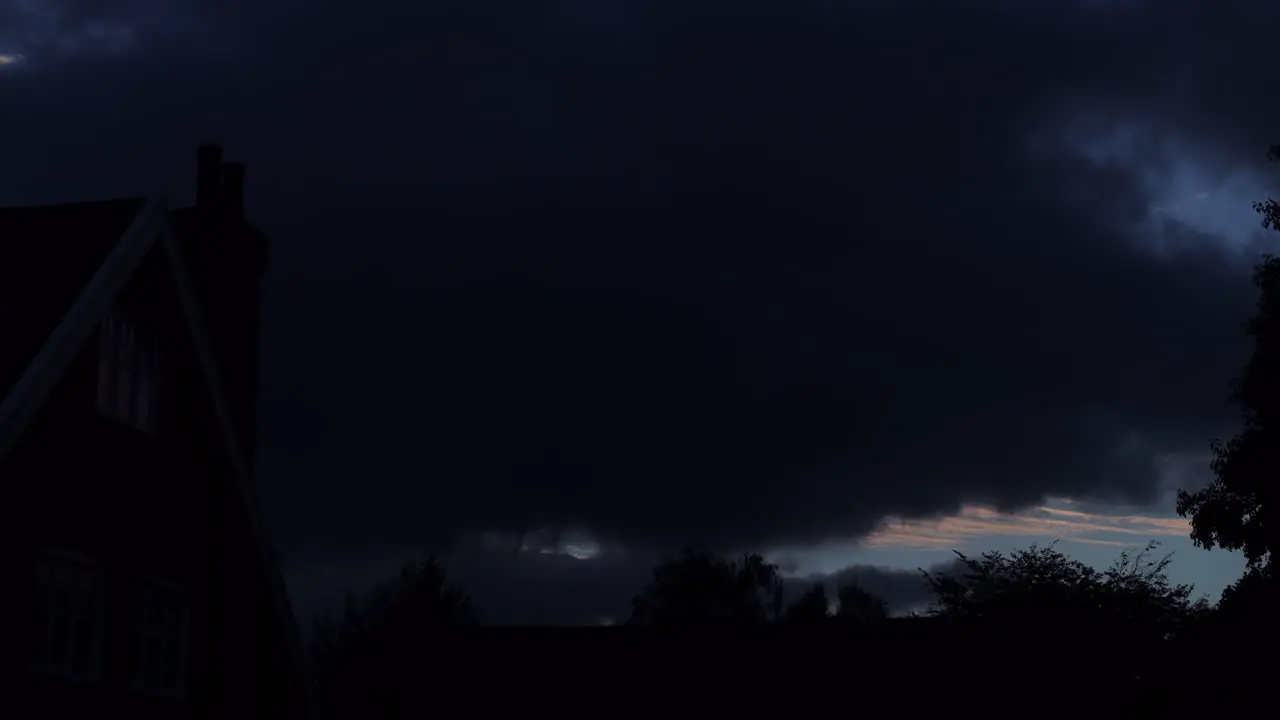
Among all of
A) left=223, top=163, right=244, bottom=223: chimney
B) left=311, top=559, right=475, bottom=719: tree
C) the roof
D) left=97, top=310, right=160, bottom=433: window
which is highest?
left=223, top=163, right=244, bottom=223: chimney

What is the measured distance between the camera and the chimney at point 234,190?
29.1m

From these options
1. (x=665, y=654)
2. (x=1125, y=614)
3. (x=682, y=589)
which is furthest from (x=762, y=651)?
(x=682, y=589)

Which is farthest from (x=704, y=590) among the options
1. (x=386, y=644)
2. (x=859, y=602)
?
(x=386, y=644)

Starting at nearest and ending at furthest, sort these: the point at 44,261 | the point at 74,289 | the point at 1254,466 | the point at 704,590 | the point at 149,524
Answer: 1. the point at 74,289
2. the point at 44,261
3. the point at 149,524
4. the point at 1254,466
5. the point at 704,590

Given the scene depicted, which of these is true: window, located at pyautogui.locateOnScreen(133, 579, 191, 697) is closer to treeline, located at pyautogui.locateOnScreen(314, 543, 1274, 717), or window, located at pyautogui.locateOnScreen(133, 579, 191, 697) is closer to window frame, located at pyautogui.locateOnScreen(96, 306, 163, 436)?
window frame, located at pyautogui.locateOnScreen(96, 306, 163, 436)

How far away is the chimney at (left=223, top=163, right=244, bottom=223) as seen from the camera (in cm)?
2909

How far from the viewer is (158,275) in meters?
23.9

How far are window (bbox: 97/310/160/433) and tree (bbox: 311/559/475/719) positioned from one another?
286 inches

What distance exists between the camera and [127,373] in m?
23.2

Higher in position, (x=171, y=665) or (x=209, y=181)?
(x=209, y=181)

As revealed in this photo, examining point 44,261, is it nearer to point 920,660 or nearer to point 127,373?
point 127,373

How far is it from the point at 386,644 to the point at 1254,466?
88.6 ft

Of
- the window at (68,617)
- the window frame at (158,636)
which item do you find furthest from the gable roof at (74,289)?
the window at (68,617)

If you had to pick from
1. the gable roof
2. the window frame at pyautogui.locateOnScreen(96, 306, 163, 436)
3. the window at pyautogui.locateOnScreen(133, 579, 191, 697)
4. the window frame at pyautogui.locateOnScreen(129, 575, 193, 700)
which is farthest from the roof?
the window at pyautogui.locateOnScreen(133, 579, 191, 697)
